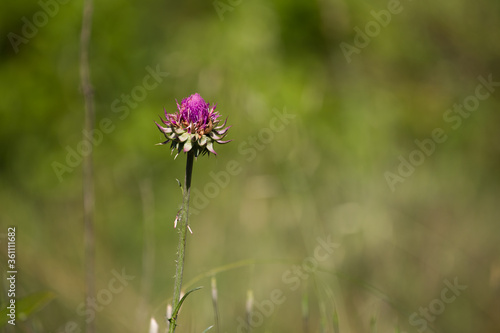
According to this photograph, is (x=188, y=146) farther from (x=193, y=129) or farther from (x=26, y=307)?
(x=26, y=307)

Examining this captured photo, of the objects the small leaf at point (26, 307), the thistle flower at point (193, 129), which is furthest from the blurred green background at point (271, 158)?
the thistle flower at point (193, 129)

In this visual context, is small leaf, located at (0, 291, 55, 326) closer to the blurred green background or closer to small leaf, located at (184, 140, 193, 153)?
small leaf, located at (184, 140, 193, 153)

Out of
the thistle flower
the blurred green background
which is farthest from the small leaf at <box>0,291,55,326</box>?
the blurred green background

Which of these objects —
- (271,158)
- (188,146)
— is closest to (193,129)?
(188,146)

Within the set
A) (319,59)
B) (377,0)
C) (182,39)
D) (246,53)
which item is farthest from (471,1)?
(182,39)

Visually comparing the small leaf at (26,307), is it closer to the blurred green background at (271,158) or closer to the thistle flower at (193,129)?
the thistle flower at (193,129)

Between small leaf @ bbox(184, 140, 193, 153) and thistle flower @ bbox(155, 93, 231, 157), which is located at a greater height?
thistle flower @ bbox(155, 93, 231, 157)

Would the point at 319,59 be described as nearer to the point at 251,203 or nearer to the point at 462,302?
the point at 251,203
